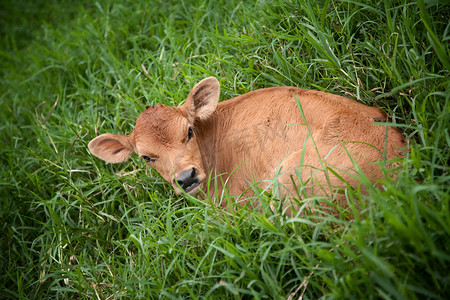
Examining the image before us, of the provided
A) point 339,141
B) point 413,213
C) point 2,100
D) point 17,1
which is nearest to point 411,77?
point 339,141

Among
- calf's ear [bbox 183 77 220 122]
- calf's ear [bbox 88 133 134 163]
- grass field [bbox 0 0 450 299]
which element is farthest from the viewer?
calf's ear [bbox 88 133 134 163]

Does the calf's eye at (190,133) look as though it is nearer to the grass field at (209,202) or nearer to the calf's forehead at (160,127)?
the calf's forehead at (160,127)

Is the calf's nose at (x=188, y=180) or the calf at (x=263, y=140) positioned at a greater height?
the calf at (x=263, y=140)

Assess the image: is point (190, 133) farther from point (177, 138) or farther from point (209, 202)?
point (209, 202)

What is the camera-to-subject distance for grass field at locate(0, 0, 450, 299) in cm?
250

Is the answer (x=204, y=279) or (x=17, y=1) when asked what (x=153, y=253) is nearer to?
(x=204, y=279)

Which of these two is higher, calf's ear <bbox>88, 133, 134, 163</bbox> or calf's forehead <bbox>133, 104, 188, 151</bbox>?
calf's forehead <bbox>133, 104, 188, 151</bbox>

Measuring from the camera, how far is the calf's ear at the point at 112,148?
406cm

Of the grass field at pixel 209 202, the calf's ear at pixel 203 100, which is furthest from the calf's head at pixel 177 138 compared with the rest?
the grass field at pixel 209 202

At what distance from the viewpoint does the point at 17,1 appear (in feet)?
28.5

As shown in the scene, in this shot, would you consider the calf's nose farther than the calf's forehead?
No

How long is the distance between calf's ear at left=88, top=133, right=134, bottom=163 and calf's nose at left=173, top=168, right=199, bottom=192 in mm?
829

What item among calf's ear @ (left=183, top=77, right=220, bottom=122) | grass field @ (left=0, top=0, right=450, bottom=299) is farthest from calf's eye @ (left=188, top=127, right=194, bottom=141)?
grass field @ (left=0, top=0, right=450, bottom=299)

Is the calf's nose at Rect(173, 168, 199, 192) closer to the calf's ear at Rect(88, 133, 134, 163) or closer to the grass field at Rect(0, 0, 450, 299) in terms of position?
the grass field at Rect(0, 0, 450, 299)
